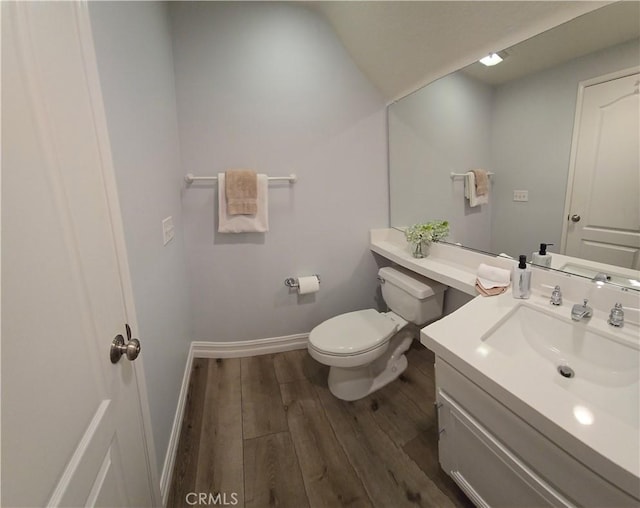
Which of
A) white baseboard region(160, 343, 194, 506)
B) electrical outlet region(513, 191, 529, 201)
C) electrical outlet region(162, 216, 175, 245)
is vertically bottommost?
white baseboard region(160, 343, 194, 506)

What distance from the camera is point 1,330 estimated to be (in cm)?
40

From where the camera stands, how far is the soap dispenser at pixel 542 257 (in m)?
1.28

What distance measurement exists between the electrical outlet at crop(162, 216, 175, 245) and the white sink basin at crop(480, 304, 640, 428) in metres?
1.48

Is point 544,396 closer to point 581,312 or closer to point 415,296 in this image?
point 581,312

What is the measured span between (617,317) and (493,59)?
1.25m

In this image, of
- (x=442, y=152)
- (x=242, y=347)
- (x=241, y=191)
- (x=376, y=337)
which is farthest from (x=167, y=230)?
(x=442, y=152)

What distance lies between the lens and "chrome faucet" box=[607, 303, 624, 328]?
951 millimetres

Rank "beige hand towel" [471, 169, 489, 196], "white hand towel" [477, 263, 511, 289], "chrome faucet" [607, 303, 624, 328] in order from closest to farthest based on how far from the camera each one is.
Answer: "chrome faucet" [607, 303, 624, 328] → "white hand towel" [477, 263, 511, 289] → "beige hand towel" [471, 169, 489, 196]

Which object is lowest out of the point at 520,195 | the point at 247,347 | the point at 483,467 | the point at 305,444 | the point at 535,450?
the point at 305,444

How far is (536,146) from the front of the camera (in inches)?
51.4

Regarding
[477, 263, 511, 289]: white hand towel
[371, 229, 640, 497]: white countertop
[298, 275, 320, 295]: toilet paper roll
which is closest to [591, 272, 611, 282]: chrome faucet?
[371, 229, 640, 497]: white countertop

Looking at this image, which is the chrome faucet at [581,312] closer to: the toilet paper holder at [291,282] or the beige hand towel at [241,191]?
the toilet paper holder at [291,282]

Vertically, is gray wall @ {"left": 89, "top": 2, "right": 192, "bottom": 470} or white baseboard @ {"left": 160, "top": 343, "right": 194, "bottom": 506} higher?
gray wall @ {"left": 89, "top": 2, "right": 192, "bottom": 470}

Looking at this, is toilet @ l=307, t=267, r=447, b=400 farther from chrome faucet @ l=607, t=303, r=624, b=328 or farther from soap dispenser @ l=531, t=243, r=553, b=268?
chrome faucet @ l=607, t=303, r=624, b=328
